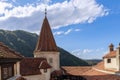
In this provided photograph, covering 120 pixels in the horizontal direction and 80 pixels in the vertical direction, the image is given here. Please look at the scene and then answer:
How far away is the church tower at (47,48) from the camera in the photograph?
59938 millimetres

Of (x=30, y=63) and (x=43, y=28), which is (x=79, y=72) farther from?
(x=30, y=63)

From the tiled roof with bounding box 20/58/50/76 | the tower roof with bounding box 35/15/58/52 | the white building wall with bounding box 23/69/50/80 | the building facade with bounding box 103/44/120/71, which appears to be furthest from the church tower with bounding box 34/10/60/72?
the building facade with bounding box 103/44/120/71

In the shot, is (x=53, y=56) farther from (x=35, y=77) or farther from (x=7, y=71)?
(x=7, y=71)

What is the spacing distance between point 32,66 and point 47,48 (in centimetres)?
954

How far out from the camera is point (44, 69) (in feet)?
171

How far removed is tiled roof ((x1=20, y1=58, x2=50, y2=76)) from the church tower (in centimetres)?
340

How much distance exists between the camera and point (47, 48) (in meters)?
60.4

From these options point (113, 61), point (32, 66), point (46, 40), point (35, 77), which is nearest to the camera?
point (35, 77)

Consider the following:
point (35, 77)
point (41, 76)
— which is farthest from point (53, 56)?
point (35, 77)

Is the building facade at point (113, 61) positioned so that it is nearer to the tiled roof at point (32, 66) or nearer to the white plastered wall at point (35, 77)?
the tiled roof at point (32, 66)

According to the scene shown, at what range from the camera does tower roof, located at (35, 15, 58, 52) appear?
60562 mm

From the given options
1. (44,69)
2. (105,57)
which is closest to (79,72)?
(105,57)

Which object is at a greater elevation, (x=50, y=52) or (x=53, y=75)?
(x=50, y=52)

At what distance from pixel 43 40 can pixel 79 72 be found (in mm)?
15086
